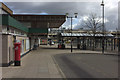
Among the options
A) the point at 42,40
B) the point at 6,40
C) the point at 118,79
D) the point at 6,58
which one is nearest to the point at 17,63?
the point at 6,58

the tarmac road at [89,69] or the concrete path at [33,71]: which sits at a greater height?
the concrete path at [33,71]

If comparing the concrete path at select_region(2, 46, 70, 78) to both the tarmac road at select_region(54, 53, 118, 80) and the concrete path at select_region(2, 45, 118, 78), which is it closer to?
the concrete path at select_region(2, 45, 118, 78)

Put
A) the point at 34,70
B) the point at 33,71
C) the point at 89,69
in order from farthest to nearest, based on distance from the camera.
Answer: the point at 89,69 < the point at 34,70 < the point at 33,71

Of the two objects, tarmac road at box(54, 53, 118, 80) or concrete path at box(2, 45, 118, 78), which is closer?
concrete path at box(2, 45, 118, 78)

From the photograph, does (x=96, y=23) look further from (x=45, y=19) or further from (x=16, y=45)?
(x=16, y=45)

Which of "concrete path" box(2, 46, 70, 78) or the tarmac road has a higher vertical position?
"concrete path" box(2, 46, 70, 78)

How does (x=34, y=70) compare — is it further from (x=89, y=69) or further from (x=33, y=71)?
(x=89, y=69)

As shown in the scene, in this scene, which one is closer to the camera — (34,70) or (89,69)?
(34,70)

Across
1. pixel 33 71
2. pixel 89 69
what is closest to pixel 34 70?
pixel 33 71

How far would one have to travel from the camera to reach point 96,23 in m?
36.8

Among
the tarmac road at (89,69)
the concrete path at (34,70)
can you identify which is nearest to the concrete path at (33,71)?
the concrete path at (34,70)

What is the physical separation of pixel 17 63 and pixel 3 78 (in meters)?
4.18

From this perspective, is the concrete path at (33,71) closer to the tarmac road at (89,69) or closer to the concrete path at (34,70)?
the concrete path at (34,70)

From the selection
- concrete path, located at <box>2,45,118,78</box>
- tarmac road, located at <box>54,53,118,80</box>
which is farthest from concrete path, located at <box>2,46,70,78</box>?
tarmac road, located at <box>54,53,118,80</box>
